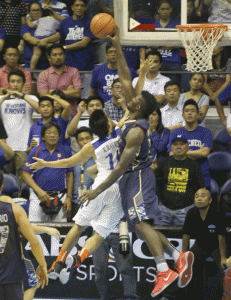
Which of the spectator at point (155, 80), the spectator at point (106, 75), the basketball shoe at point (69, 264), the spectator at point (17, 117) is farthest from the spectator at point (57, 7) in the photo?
the basketball shoe at point (69, 264)

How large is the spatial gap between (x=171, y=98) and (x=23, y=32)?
3.45 metres

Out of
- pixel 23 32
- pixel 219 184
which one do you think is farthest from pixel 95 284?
pixel 23 32

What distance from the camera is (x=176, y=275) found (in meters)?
5.47

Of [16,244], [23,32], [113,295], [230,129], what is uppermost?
[23,32]

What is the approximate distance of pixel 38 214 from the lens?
295 inches

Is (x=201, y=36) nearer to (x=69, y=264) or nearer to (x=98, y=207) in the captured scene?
(x=98, y=207)

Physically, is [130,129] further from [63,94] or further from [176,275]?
[63,94]

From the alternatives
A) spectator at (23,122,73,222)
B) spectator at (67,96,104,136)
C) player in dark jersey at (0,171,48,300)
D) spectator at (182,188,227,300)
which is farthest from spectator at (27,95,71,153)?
player in dark jersey at (0,171,48,300)

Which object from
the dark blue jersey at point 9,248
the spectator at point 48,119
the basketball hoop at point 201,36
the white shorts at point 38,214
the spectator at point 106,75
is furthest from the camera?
the spectator at point 106,75

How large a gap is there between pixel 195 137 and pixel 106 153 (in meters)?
2.33

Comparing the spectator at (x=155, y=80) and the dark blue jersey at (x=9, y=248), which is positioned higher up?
the spectator at (x=155, y=80)

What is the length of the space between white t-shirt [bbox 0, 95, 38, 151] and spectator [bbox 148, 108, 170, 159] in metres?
2.03

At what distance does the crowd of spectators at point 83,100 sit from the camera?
7.27m

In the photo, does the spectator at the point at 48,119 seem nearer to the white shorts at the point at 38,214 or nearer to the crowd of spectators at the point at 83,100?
the crowd of spectators at the point at 83,100
